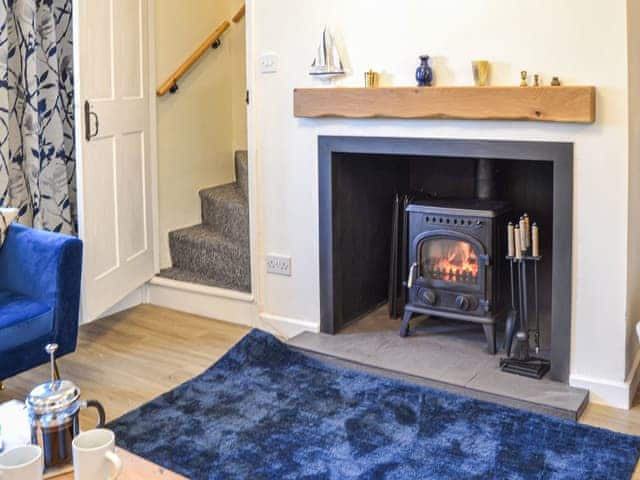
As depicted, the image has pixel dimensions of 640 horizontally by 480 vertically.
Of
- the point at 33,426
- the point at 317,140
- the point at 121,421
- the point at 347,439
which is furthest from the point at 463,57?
the point at 33,426

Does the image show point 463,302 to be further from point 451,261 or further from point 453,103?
point 453,103

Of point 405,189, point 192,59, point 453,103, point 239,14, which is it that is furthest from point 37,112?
point 453,103

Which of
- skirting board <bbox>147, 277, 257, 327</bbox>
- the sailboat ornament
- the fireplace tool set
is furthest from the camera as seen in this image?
skirting board <bbox>147, 277, 257, 327</bbox>

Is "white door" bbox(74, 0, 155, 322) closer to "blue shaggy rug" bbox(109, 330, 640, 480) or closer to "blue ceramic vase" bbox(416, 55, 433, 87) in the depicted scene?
"blue shaggy rug" bbox(109, 330, 640, 480)

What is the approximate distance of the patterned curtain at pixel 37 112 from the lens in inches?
140

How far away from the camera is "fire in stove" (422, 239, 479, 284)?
323 cm

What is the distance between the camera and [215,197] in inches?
175

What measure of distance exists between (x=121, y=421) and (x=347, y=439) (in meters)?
0.85

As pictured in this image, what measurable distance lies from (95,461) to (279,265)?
85.6 inches

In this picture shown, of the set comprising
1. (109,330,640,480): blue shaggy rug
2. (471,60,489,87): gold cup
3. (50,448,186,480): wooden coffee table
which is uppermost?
(471,60,489,87): gold cup

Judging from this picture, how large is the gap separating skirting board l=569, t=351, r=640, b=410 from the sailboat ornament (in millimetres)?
1614

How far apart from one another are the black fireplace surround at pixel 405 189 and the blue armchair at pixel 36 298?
116cm

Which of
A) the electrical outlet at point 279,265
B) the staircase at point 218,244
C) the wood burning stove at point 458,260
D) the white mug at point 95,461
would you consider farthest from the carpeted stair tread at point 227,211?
the white mug at point 95,461

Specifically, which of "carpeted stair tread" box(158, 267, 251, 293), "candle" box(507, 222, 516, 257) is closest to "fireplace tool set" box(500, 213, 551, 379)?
"candle" box(507, 222, 516, 257)
